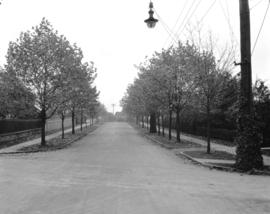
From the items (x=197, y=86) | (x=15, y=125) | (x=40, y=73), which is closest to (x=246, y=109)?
(x=197, y=86)

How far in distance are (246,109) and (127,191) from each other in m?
6.67

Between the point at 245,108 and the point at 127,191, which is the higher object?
the point at 245,108

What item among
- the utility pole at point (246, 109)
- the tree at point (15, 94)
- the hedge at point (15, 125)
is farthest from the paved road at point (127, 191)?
the hedge at point (15, 125)

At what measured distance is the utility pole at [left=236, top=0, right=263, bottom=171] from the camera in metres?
12.7

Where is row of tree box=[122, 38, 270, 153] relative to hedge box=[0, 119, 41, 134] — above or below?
above

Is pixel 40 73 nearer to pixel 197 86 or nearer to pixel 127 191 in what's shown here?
pixel 197 86

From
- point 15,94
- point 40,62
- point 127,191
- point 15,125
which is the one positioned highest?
point 40,62

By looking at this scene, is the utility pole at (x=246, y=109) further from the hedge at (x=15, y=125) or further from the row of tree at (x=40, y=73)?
the hedge at (x=15, y=125)

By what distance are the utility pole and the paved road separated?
138cm

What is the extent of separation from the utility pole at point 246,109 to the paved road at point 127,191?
138 cm

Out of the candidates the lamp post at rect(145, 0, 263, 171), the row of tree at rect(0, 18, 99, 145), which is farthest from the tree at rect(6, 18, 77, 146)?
the lamp post at rect(145, 0, 263, 171)

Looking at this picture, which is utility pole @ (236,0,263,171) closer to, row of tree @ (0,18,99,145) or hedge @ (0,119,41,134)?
row of tree @ (0,18,99,145)

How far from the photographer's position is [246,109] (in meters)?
12.9

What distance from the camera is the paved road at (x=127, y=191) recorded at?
6730 millimetres
